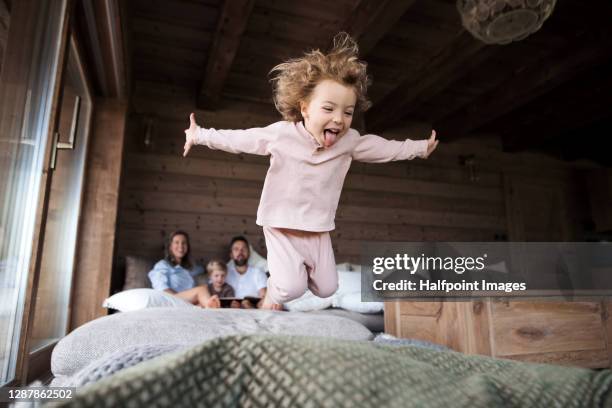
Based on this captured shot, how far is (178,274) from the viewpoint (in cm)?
324

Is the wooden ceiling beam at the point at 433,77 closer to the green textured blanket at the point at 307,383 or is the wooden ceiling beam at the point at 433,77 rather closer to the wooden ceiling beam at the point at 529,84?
the wooden ceiling beam at the point at 529,84

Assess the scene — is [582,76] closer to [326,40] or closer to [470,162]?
[470,162]

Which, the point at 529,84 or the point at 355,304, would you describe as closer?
the point at 355,304

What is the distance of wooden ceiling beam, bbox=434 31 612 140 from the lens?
304cm

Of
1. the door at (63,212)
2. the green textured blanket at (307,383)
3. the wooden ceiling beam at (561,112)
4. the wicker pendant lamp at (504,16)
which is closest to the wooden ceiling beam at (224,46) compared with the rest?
the door at (63,212)

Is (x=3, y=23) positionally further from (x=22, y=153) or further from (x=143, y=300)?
(x=143, y=300)

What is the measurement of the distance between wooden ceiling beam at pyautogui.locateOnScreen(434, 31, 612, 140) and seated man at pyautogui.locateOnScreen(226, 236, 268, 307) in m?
2.60

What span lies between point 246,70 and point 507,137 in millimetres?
3369

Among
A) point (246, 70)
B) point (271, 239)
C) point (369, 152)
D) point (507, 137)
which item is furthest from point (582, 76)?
point (271, 239)

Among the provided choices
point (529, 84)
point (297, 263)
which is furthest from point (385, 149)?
point (529, 84)

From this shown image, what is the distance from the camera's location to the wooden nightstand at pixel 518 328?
1.52 m

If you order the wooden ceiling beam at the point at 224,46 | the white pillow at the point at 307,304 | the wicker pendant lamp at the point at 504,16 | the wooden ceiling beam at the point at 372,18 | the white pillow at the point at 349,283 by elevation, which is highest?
the wooden ceiling beam at the point at 372,18

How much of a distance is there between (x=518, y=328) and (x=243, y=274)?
7.47 feet

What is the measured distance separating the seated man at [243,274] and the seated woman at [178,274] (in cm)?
32
